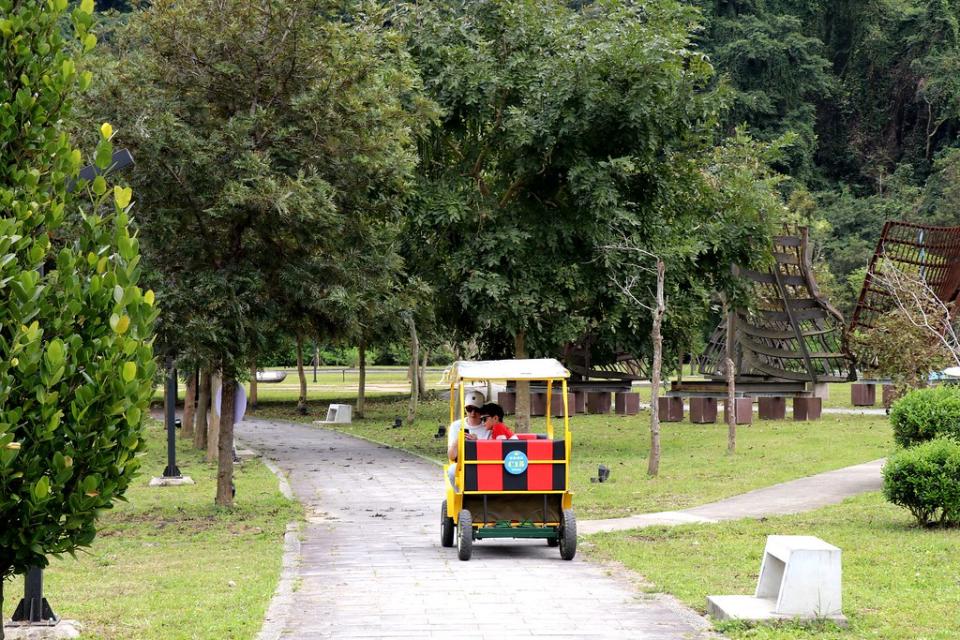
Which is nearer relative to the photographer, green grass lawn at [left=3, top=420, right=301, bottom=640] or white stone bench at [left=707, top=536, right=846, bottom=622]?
white stone bench at [left=707, top=536, right=846, bottom=622]

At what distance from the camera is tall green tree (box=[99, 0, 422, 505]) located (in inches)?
623

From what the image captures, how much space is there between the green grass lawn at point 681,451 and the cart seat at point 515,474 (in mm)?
3945

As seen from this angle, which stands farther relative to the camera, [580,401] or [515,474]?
[580,401]

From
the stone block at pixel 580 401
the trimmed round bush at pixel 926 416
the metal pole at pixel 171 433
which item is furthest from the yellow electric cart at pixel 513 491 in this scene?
the stone block at pixel 580 401

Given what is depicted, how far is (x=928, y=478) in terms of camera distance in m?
13.2

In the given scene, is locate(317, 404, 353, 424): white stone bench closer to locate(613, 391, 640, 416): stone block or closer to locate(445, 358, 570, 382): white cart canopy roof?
locate(613, 391, 640, 416): stone block

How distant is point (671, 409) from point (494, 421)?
84.3 feet

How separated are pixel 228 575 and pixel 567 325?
15.9 meters

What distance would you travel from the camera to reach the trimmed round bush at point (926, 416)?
49.8 ft

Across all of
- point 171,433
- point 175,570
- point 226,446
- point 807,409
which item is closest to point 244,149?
point 226,446

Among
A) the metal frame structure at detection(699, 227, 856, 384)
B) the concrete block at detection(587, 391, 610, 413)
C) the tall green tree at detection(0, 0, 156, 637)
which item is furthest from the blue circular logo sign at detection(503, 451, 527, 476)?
the concrete block at detection(587, 391, 610, 413)

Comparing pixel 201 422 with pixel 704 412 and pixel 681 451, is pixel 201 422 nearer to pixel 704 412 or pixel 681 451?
pixel 681 451

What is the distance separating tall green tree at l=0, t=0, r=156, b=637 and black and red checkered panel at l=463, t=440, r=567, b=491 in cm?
657

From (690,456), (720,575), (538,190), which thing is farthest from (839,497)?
(538,190)
